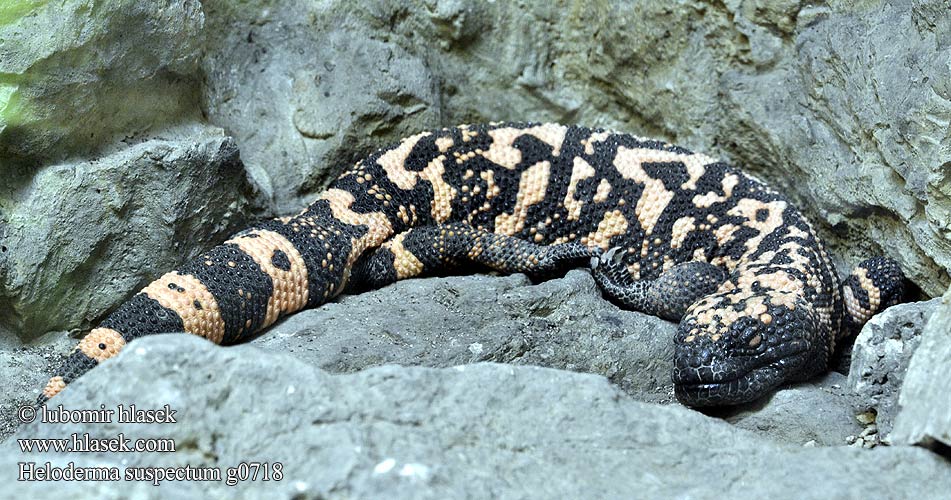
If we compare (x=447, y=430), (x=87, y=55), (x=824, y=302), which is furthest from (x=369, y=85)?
(x=447, y=430)

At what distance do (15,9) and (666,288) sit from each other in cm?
263

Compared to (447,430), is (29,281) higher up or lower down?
lower down

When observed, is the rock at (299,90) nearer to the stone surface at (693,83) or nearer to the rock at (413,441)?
the stone surface at (693,83)

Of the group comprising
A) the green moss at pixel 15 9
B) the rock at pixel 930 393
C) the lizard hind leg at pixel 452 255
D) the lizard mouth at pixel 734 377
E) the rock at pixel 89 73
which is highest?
the green moss at pixel 15 9

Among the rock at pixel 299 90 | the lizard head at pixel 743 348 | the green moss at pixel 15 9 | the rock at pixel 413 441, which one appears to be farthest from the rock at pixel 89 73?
the lizard head at pixel 743 348

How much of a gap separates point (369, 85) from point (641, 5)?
4.37 feet

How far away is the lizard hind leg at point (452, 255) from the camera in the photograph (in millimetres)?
3881

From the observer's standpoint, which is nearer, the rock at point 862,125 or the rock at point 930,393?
the rock at point 930,393

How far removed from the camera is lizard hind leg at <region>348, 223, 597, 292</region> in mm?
3881

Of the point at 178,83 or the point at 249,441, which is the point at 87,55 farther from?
the point at 249,441

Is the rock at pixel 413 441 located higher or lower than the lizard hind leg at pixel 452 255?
higher

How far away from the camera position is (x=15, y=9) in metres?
2.96

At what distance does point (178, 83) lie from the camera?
3605mm

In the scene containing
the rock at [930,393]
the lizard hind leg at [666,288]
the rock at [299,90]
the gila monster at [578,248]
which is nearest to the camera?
the rock at [930,393]
